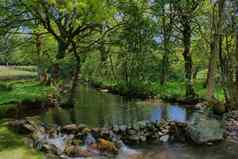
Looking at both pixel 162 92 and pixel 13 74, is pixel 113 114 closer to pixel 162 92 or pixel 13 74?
pixel 162 92

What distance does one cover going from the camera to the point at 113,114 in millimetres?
18312

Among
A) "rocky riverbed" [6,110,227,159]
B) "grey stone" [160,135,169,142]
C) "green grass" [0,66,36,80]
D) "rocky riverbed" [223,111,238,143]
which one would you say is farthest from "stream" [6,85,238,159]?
"green grass" [0,66,36,80]

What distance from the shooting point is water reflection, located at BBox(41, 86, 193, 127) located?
1619cm

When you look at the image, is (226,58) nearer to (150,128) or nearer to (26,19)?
(150,128)

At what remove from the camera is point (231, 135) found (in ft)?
43.6

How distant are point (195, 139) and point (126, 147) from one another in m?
2.83

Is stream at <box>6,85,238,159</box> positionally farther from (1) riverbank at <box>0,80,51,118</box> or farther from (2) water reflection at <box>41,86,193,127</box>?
(1) riverbank at <box>0,80,51,118</box>

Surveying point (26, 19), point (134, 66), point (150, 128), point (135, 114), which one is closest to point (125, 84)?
point (134, 66)

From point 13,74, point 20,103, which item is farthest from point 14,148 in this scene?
point 13,74

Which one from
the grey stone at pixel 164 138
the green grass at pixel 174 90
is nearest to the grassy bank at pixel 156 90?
the green grass at pixel 174 90

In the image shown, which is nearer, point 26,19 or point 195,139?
point 195,139

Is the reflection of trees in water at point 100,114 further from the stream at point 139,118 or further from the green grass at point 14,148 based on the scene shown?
the green grass at point 14,148

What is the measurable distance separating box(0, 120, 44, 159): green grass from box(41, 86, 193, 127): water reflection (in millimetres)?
4493

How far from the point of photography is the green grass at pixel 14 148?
939cm
